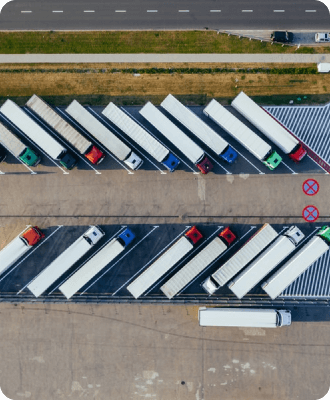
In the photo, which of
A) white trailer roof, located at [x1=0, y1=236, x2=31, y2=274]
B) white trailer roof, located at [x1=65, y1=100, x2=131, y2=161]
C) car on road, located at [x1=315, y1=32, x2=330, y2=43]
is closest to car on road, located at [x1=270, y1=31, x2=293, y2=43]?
car on road, located at [x1=315, y1=32, x2=330, y2=43]

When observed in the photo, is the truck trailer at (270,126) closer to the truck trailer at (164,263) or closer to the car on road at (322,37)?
the car on road at (322,37)

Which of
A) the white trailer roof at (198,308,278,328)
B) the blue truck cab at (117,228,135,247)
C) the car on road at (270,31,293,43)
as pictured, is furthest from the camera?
the car on road at (270,31,293,43)

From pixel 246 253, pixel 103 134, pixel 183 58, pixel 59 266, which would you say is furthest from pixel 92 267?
pixel 183 58

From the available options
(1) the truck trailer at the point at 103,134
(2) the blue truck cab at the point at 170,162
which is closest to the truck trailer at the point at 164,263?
(2) the blue truck cab at the point at 170,162

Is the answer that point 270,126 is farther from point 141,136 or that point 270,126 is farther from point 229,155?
point 141,136

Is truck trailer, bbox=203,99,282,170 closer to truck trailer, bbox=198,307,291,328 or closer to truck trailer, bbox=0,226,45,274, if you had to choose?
truck trailer, bbox=198,307,291,328
